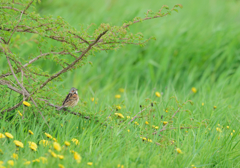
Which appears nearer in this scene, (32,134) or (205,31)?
(32,134)

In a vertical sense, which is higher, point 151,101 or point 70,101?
point 151,101

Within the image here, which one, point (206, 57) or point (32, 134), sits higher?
point (206, 57)

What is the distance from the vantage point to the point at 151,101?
13.0ft

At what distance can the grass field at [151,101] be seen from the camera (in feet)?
9.70

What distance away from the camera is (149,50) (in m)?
7.29

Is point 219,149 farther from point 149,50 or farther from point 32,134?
point 149,50

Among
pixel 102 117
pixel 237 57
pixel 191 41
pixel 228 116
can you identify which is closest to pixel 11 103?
pixel 102 117

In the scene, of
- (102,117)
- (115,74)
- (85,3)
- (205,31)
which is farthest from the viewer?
(85,3)

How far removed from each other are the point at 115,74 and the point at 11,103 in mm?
3591

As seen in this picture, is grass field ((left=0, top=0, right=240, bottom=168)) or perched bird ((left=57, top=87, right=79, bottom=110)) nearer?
grass field ((left=0, top=0, right=240, bottom=168))

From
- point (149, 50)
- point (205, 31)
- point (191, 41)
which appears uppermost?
point (205, 31)

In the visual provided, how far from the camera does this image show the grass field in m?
2.96

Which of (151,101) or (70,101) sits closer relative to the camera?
(70,101)

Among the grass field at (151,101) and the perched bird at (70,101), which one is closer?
the grass field at (151,101)
